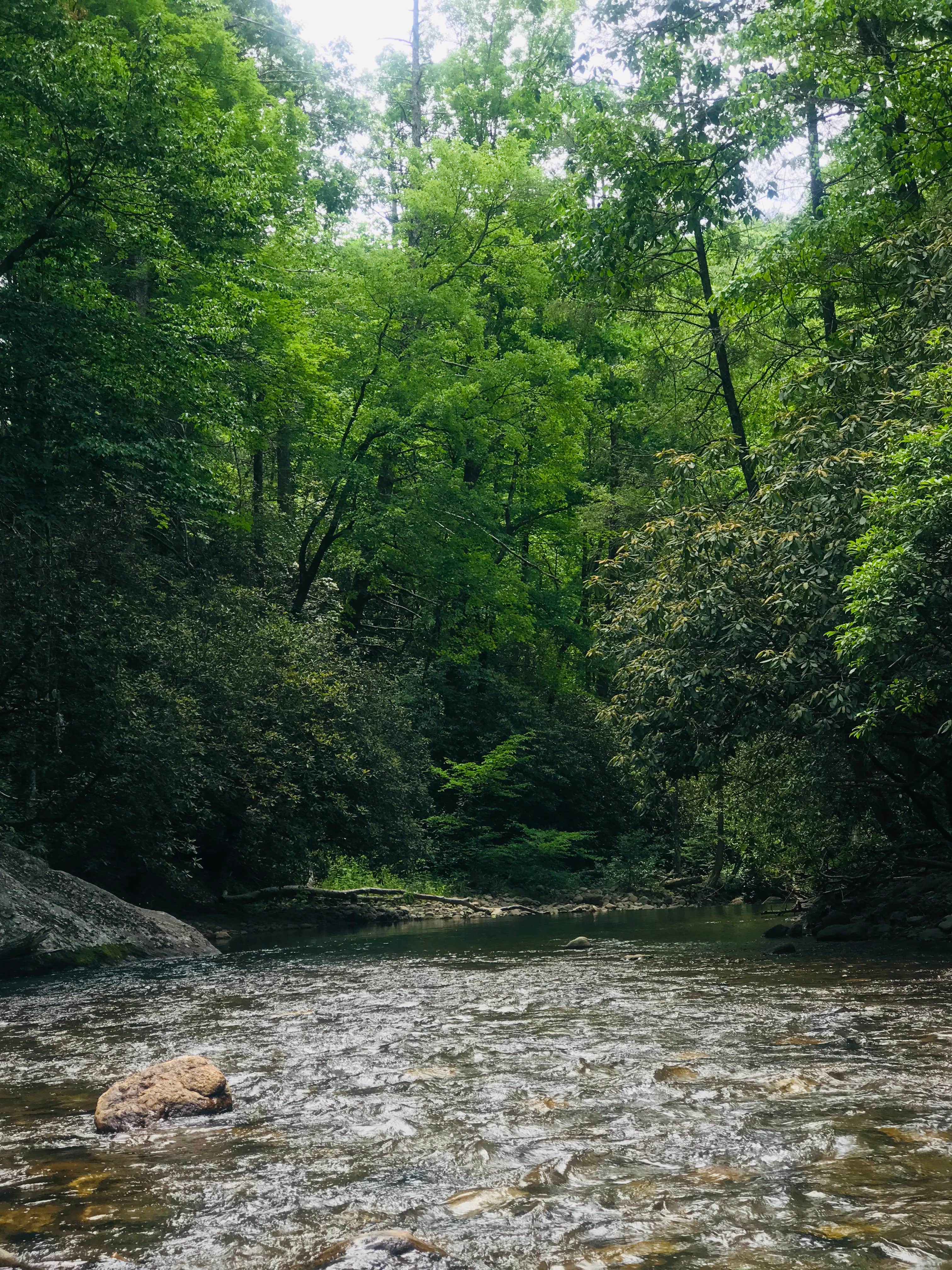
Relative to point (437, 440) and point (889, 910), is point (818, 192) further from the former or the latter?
point (889, 910)

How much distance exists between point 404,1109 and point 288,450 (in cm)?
2303

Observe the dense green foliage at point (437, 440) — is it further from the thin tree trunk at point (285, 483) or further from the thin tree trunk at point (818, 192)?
the thin tree trunk at point (285, 483)

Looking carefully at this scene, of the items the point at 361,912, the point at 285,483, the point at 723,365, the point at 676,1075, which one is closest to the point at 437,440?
the point at 285,483

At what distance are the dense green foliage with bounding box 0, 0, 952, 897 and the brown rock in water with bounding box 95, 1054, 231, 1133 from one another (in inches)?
257

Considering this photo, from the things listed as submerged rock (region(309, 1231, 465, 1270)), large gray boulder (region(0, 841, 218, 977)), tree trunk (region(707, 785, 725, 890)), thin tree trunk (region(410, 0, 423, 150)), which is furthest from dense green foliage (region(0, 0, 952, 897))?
submerged rock (region(309, 1231, 465, 1270))

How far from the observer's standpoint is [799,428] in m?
13.3

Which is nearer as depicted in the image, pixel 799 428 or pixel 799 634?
pixel 799 634

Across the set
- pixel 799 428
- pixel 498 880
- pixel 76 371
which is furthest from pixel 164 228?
pixel 498 880

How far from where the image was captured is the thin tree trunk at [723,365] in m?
16.8

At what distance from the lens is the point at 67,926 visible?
1253 cm

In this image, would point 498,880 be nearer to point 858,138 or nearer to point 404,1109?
point 858,138

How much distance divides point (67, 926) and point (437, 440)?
17777 mm

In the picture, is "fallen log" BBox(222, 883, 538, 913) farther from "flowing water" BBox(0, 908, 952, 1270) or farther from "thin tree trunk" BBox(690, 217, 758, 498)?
"thin tree trunk" BBox(690, 217, 758, 498)

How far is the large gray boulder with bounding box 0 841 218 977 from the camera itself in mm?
11688
